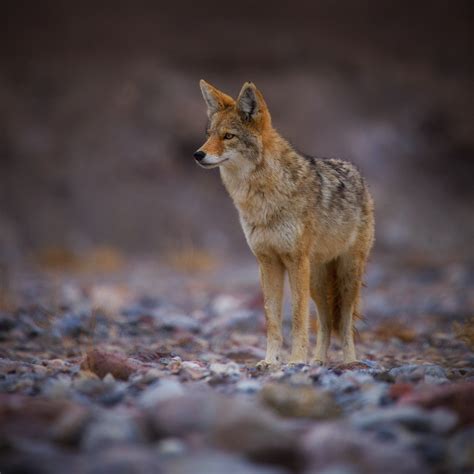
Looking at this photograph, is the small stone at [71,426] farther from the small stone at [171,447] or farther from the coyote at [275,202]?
the coyote at [275,202]

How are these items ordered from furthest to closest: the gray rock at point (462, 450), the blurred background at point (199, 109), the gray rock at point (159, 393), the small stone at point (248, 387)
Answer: the blurred background at point (199, 109) < the small stone at point (248, 387) < the gray rock at point (159, 393) < the gray rock at point (462, 450)

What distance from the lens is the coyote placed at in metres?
5.15

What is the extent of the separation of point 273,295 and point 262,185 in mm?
979

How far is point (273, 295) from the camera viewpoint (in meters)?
5.35

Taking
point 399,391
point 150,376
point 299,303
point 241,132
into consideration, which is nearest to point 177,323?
point 299,303

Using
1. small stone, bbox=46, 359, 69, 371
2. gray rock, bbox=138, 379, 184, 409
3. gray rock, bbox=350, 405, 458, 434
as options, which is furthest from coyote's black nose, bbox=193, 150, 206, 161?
gray rock, bbox=350, 405, 458, 434

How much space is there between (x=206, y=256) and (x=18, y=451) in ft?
38.1

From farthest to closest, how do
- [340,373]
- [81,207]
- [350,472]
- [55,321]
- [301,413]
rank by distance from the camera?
[81,207]
[55,321]
[340,373]
[301,413]
[350,472]

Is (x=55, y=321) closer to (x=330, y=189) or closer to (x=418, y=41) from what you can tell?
(x=330, y=189)

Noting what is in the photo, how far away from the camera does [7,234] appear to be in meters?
15.4

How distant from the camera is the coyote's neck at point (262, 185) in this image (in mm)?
5199

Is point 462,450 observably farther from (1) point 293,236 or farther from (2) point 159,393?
(1) point 293,236

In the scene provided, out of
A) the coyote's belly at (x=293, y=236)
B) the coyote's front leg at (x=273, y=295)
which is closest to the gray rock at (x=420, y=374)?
the coyote's front leg at (x=273, y=295)

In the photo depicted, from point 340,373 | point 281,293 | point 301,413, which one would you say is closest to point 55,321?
point 281,293
